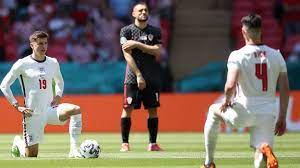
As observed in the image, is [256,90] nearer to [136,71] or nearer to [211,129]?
[211,129]

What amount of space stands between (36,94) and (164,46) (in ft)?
42.3

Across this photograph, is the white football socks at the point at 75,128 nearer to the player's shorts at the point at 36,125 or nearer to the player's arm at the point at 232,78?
the player's shorts at the point at 36,125

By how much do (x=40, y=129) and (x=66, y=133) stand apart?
7.66 meters

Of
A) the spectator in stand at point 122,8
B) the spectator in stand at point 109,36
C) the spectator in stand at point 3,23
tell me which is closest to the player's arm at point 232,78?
the spectator in stand at point 109,36

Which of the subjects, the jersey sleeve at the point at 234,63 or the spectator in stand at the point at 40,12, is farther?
the spectator in stand at the point at 40,12

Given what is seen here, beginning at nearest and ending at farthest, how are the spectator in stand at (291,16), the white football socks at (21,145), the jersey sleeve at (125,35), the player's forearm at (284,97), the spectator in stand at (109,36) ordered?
the player's forearm at (284,97) → the white football socks at (21,145) → the jersey sleeve at (125,35) → the spectator in stand at (109,36) → the spectator in stand at (291,16)

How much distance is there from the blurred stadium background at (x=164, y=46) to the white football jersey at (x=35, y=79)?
8076mm

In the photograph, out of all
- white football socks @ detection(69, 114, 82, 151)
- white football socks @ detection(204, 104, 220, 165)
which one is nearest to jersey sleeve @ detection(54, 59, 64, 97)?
white football socks @ detection(69, 114, 82, 151)

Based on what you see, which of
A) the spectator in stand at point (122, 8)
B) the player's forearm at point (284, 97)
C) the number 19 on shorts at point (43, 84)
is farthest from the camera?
the spectator in stand at point (122, 8)

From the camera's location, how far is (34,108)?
Result: 12.6 metres

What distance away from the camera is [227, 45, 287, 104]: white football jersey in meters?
9.57

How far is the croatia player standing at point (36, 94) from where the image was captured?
12.4m

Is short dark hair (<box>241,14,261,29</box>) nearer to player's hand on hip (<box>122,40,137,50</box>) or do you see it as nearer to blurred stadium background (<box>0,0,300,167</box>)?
player's hand on hip (<box>122,40,137,50</box>)

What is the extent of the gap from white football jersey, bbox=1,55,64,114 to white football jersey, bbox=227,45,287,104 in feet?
12.0
